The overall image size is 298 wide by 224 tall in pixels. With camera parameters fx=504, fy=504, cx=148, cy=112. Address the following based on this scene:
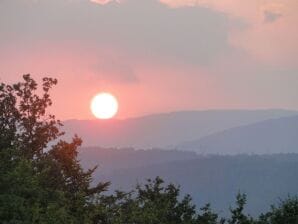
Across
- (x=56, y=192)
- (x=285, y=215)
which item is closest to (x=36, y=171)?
(x=56, y=192)

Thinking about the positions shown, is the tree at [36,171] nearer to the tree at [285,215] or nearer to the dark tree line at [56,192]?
the dark tree line at [56,192]

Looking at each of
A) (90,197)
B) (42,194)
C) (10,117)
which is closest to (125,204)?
(90,197)

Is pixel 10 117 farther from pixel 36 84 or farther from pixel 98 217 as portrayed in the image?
pixel 98 217

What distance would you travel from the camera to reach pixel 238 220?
36594mm

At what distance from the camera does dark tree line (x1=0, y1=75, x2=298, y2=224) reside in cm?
2761

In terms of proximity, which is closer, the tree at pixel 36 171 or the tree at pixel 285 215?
the tree at pixel 36 171

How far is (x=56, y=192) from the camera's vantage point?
103 feet

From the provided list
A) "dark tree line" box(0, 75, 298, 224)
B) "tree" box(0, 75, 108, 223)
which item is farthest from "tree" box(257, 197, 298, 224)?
"tree" box(0, 75, 108, 223)

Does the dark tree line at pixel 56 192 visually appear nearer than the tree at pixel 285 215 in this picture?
Yes

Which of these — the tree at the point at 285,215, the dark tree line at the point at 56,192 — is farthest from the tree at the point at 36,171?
the tree at the point at 285,215

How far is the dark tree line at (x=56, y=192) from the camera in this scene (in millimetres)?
27609

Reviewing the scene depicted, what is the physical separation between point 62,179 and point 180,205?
33.8 feet

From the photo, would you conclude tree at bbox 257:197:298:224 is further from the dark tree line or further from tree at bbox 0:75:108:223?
tree at bbox 0:75:108:223

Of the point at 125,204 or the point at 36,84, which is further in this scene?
the point at 36,84
